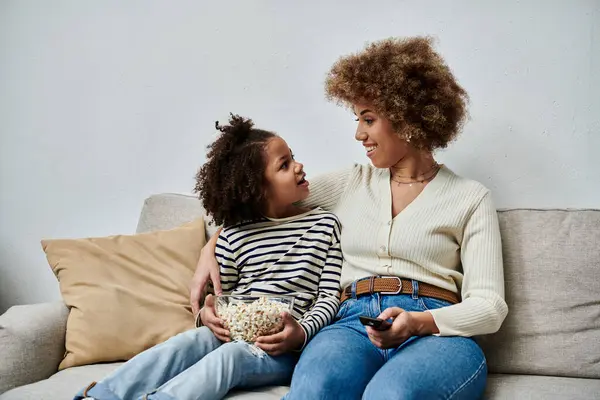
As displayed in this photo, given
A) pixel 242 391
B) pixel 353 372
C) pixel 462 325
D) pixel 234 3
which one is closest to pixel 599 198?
pixel 462 325

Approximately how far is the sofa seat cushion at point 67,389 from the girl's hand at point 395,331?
0.84 feet

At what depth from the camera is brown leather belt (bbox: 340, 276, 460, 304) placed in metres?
1.70

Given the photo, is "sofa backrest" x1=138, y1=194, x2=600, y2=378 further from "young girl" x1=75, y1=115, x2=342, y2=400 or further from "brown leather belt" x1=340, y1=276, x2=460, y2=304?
"young girl" x1=75, y1=115, x2=342, y2=400

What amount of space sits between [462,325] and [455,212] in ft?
0.95

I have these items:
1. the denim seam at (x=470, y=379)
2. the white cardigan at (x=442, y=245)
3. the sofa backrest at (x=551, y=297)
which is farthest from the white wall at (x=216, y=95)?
the denim seam at (x=470, y=379)

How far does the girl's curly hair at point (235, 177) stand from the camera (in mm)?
1828

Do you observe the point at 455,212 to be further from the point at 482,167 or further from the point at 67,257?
the point at 67,257

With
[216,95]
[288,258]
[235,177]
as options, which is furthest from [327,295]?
[216,95]

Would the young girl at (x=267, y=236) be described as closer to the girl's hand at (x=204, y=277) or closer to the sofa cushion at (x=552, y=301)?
the girl's hand at (x=204, y=277)

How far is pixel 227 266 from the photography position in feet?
6.15

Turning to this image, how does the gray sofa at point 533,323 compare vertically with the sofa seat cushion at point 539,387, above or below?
above

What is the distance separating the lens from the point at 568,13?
6.54 feet

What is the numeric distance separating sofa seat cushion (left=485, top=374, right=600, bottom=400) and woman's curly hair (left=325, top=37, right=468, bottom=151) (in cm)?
60

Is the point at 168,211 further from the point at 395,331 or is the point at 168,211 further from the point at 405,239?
the point at 395,331
